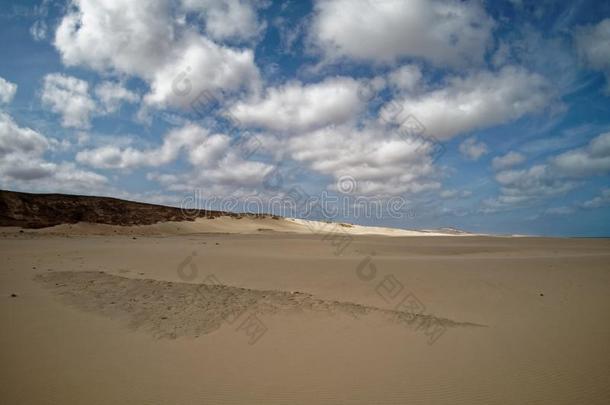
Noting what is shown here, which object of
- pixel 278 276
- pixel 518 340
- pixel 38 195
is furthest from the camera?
pixel 38 195

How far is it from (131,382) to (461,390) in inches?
114

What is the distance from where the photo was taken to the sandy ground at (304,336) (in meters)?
2.93

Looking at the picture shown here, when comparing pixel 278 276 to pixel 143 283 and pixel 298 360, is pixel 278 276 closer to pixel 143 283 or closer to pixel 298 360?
pixel 143 283

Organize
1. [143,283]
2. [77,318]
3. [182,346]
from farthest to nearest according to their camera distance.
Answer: [143,283]
[77,318]
[182,346]

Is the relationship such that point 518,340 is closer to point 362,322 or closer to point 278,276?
point 362,322

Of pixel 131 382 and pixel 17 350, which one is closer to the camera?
pixel 131 382

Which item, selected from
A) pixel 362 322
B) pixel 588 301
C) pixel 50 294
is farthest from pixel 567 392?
pixel 50 294

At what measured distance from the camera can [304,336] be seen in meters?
4.14

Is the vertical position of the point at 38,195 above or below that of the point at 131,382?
above

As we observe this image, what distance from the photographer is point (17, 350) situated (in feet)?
11.4

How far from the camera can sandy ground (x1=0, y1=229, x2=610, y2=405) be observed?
9.62ft

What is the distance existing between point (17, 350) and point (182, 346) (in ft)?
5.29

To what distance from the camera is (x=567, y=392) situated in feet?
9.75

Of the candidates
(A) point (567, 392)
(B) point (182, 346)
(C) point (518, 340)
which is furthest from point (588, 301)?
(B) point (182, 346)
